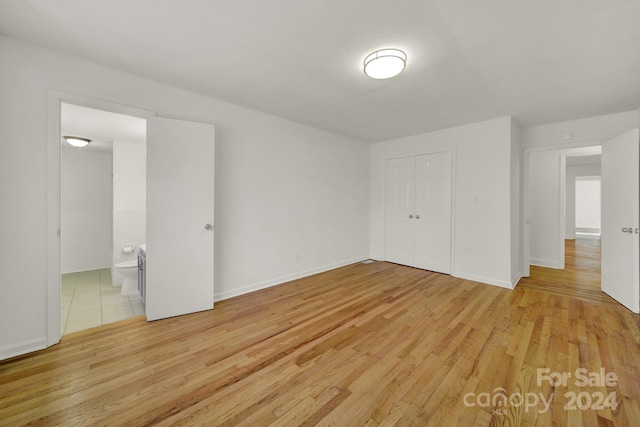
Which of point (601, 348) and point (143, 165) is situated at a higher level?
point (143, 165)

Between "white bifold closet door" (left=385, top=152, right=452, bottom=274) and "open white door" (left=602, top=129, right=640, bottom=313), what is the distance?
187cm

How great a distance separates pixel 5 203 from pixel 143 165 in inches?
98.9

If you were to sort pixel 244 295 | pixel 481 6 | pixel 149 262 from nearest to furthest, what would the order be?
pixel 481 6, pixel 149 262, pixel 244 295

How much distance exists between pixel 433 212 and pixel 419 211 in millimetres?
259

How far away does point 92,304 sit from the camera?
10.0 ft

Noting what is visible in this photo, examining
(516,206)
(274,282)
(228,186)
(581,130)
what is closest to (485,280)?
(516,206)

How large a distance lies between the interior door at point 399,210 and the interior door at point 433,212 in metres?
0.12

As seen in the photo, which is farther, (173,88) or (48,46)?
(173,88)

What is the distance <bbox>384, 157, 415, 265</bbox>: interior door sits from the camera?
4.74 metres

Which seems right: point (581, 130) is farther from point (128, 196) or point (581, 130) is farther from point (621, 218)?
point (128, 196)

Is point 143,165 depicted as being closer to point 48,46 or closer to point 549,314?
point 48,46

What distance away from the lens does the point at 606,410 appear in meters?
1.47

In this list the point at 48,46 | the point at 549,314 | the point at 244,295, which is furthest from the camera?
the point at 244,295

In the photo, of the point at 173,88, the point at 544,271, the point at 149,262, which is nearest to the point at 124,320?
the point at 149,262
